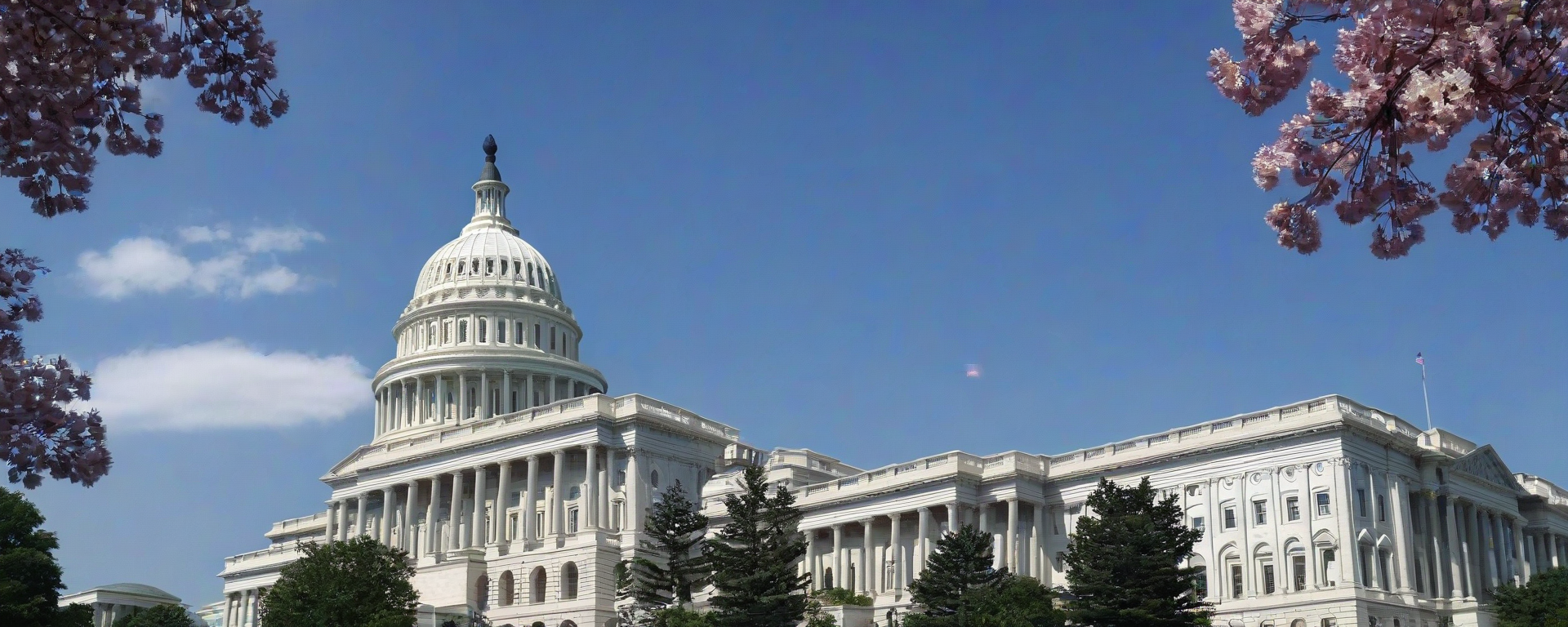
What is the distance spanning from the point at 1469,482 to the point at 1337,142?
9245cm

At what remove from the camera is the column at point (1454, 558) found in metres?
94.0

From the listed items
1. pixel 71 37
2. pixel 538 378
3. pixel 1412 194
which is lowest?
pixel 1412 194

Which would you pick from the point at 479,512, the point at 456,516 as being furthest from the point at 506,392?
the point at 479,512

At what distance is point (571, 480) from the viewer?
4242 inches

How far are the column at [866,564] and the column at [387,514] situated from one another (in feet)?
121

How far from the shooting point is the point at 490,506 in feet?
369

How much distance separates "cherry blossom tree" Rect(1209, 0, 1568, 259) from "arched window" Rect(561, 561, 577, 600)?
88.5 m

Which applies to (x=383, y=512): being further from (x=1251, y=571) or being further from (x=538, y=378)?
(x=1251, y=571)

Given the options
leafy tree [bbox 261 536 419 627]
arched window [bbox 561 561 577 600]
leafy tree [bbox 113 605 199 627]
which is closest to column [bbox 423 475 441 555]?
arched window [bbox 561 561 577 600]

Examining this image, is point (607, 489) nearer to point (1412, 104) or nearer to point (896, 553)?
point (896, 553)

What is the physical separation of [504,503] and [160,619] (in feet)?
117

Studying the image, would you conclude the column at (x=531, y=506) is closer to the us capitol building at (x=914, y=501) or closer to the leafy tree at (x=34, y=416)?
the us capitol building at (x=914, y=501)

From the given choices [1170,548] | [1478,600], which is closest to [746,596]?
[1170,548]

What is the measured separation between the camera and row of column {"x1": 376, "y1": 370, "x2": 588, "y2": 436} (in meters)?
130
